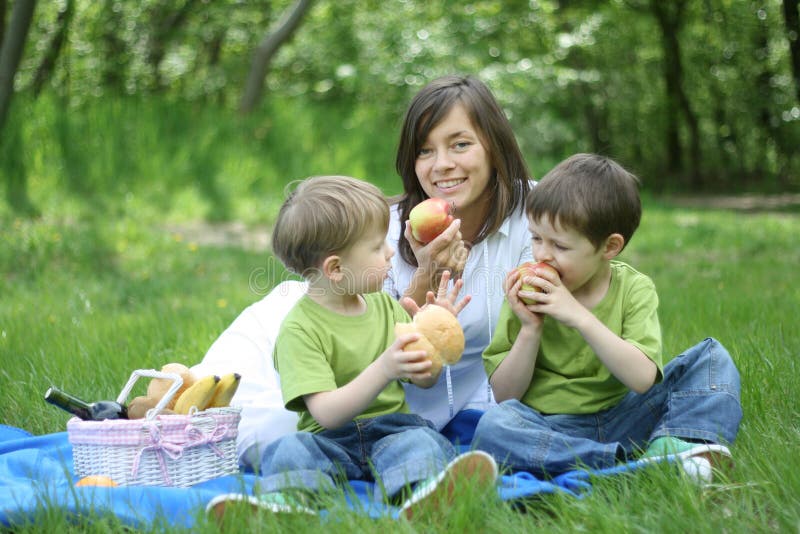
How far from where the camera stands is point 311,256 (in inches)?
111

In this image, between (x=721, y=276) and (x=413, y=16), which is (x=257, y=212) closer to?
(x=721, y=276)

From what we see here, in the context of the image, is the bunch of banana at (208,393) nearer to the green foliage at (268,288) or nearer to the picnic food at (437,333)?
the green foliage at (268,288)

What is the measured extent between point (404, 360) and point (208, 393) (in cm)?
74

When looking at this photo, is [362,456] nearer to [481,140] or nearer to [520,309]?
[520,309]

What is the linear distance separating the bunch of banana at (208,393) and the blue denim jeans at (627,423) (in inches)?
A: 31.4

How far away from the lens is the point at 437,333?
8.44 ft

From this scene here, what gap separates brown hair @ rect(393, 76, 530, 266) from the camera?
11.3 ft

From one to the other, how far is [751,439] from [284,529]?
4.66 ft

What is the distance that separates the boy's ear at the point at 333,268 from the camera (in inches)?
109

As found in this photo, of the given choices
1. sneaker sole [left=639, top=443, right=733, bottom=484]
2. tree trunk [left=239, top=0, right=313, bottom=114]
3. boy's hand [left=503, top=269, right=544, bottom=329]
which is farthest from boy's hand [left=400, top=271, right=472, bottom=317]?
tree trunk [left=239, top=0, right=313, bottom=114]

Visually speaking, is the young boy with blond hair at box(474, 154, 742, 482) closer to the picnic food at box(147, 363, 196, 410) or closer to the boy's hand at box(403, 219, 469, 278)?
the boy's hand at box(403, 219, 469, 278)

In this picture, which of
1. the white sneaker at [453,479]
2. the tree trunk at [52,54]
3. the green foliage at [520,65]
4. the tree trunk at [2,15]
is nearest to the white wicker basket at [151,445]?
the white sneaker at [453,479]

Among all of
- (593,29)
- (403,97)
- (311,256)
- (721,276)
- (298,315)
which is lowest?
(721,276)

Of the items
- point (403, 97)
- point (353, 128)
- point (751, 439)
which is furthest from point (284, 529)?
point (403, 97)
